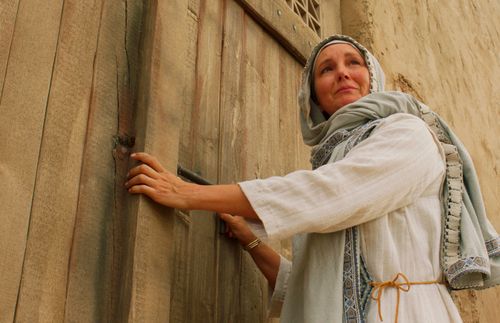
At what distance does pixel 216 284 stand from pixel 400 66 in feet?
6.45

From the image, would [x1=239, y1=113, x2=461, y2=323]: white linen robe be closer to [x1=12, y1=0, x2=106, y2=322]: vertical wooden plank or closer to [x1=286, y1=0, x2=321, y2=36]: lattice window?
[x1=12, y1=0, x2=106, y2=322]: vertical wooden plank

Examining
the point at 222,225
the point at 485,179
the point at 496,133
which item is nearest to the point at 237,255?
the point at 222,225

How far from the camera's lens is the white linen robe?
1.57m

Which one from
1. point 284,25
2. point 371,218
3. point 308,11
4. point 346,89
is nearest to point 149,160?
point 371,218

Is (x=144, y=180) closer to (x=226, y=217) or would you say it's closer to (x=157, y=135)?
(x=157, y=135)

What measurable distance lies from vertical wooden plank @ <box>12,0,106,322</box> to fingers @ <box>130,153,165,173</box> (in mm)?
140

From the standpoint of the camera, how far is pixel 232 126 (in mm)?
2236

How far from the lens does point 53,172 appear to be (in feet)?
4.89

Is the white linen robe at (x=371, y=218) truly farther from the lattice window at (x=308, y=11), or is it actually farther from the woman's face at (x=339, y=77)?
the lattice window at (x=308, y=11)

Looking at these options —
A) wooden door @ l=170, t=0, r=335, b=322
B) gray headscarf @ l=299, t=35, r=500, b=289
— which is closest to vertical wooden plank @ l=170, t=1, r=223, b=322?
wooden door @ l=170, t=0, r=335, b=322

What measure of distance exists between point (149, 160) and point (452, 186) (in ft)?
2.74

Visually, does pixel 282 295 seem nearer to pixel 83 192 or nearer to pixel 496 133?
pixel 83 192

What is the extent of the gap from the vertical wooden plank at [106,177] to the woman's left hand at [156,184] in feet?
0.26

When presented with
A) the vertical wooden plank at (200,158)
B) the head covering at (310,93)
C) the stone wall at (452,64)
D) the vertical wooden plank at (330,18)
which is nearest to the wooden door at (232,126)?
the vertical wooden plank at (200,158)
